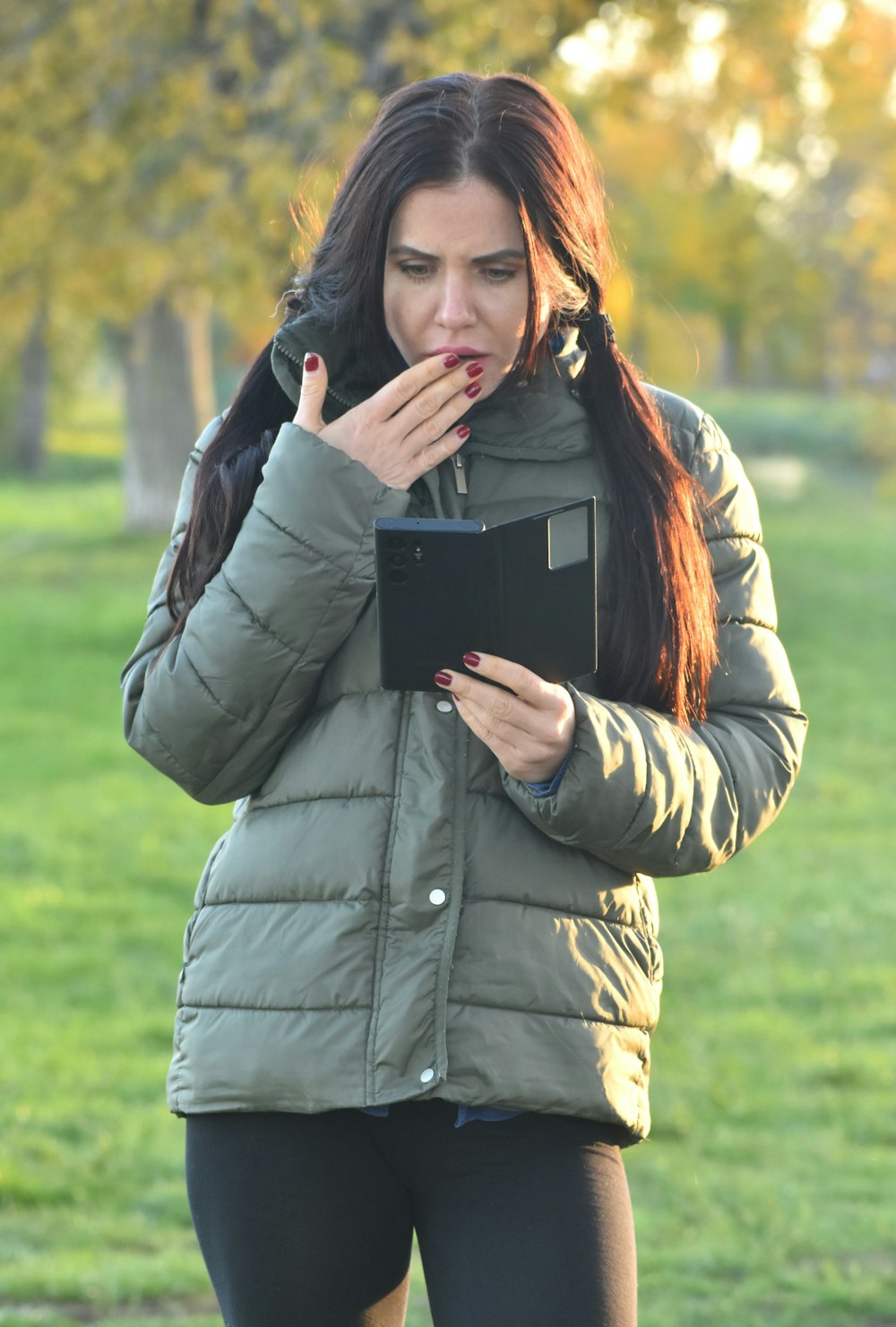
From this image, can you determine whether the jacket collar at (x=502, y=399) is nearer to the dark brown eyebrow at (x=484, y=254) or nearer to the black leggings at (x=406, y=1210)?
the dark brown eyebrow at (x=484, y=254)

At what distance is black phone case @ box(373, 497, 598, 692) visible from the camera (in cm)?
217

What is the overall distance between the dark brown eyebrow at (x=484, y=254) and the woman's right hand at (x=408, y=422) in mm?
128

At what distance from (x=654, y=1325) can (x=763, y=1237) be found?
2.28 feet

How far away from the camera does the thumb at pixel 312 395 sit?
93.4 inches

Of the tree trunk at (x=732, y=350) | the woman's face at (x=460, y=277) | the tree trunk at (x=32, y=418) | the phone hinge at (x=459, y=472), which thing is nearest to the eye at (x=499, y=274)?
the woman's face at (x=460, y=277)

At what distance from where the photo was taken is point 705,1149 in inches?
222

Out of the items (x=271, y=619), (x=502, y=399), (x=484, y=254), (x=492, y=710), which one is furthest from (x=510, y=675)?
(x=484, y=254)

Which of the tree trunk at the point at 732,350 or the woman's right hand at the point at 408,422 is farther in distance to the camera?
the tree trunk at the point at 732,350

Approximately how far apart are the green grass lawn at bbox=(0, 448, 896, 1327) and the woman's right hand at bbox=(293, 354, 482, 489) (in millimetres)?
2695

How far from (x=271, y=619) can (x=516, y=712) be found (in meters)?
0.35

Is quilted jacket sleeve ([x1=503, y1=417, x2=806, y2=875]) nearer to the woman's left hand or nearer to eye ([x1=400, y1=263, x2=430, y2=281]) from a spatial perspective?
the woman's left hand

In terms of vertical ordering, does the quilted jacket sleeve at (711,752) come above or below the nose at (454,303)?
below

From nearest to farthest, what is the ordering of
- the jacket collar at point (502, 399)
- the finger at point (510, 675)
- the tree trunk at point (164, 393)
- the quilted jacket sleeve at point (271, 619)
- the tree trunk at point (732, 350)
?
the finger at point (510, 675)
the quilted jacket sleeve at point (271, 619)
the jacket collar at point (502, 399)
the tree trunk at point (164, 393)
the tree trunk at point (732, 350)

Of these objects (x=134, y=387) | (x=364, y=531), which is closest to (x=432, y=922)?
(x=364, y=531)
